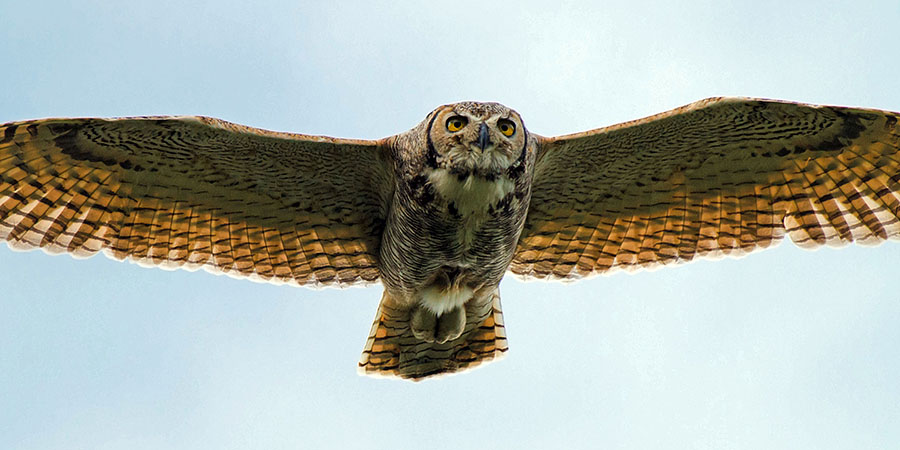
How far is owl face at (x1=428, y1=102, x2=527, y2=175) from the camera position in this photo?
759 centimetres

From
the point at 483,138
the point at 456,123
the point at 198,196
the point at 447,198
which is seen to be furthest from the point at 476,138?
the point at 198,196

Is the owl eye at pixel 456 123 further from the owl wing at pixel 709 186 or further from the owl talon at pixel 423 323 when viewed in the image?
the owl talon at pixel 423 323

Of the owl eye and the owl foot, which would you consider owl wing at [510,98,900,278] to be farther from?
the owl eye

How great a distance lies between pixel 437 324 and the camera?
9117 millimetres

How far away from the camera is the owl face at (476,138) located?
24.9 feet

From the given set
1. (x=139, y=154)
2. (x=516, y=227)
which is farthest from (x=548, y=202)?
(x=139, y=154)

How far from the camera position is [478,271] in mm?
8469

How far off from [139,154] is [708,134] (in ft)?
13.0

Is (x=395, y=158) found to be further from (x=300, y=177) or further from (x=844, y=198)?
(x=844, y=198)

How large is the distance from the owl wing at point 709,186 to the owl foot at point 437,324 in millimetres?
717

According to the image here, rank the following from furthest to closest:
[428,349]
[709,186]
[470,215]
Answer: [428,349] → [709,186] → [470,215]

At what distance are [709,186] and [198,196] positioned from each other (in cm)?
376

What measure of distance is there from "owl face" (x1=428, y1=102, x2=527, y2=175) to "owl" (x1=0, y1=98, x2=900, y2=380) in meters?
0.01

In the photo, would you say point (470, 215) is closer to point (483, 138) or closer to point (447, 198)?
point (447, 198)
